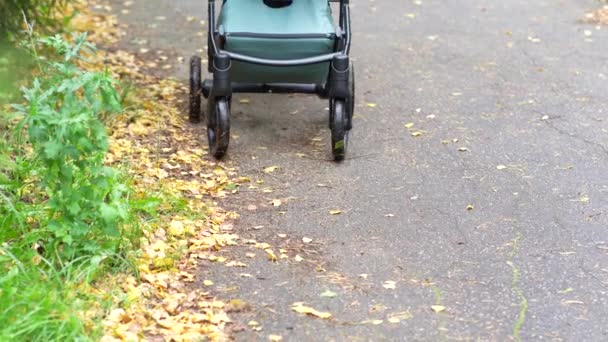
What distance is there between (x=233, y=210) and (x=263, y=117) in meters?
1.68

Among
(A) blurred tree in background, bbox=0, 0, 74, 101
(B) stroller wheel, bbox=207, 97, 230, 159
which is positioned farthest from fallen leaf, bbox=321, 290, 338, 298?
(A) blurred tree in background, bbox=0, 0, 74, 101

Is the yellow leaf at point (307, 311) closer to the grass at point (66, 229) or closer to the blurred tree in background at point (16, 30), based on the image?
the grass at point (66, 229)

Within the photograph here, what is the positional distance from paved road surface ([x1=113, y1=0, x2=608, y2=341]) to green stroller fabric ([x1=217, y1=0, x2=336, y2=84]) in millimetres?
577

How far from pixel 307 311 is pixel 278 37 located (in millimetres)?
2191

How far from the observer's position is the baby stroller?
234 inches

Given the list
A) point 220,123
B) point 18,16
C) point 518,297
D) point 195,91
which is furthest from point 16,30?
point 518,297

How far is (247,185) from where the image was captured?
231 inches

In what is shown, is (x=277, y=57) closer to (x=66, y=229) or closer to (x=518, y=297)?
(x=66, y=229)

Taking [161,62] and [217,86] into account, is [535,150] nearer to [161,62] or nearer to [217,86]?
[217,86]

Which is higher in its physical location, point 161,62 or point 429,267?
point 429,267

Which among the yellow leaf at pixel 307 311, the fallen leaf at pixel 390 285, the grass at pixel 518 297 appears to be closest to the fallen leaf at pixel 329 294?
the yellow leaf at pixel 307 311

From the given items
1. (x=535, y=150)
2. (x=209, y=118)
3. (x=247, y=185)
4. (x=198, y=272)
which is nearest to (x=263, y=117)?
(x=209, y=118)

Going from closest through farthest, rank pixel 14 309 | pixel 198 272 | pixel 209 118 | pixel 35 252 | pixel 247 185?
pixel 14 309 < pixel 35 252 < pixel 198 272 < pixel 247 185 < pixel 209 118

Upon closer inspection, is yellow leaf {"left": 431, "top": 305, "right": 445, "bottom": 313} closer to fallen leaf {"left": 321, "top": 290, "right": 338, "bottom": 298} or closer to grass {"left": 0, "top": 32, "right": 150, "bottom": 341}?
→ fallen leaf {"left": 321, "top": 290, "right": 338, "bottom": 298}
